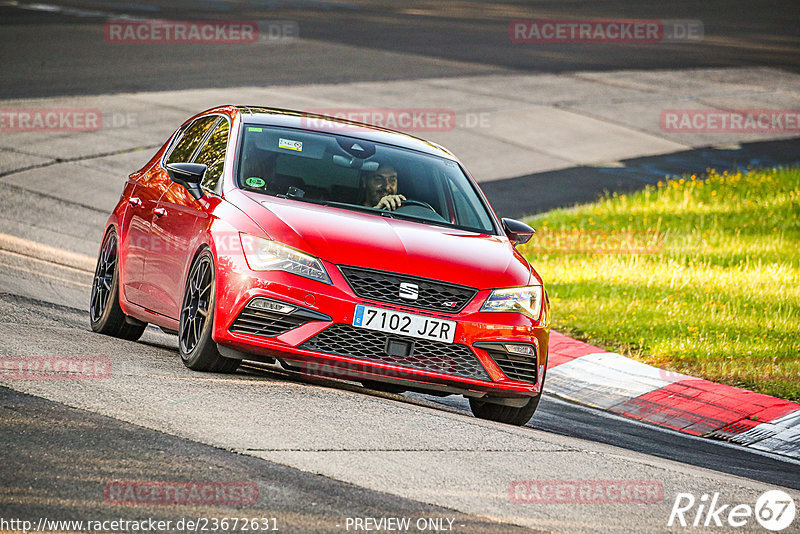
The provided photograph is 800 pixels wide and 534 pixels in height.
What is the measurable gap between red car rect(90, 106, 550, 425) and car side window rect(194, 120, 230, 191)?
2 cm

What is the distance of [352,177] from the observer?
8398 millimetres

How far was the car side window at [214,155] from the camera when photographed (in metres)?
8.31

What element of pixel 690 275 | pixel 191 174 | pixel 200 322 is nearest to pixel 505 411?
pixel 200 322

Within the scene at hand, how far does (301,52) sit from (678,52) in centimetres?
1184

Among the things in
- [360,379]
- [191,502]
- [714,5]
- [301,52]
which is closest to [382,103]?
[301,52]

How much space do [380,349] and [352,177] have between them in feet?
5.49

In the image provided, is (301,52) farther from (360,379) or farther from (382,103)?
(360,379)

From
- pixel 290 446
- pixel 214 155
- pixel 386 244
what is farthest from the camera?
pixel 214 155

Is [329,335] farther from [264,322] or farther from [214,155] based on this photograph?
[214,155]

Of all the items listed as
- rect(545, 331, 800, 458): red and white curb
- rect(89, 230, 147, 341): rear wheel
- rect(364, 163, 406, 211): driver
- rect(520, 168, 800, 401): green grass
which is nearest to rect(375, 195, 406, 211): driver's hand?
rect(364, 163, 406, 211): driver

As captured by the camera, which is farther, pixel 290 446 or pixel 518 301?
pixel 518 301

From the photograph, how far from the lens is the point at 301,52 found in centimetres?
3062

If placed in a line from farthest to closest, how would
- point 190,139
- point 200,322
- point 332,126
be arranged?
point 190,139
point 332,126
point 200,322

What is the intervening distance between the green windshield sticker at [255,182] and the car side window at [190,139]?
3.69 feet
